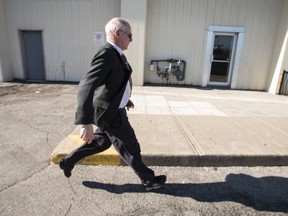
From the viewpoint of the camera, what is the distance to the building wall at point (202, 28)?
9.52 meters

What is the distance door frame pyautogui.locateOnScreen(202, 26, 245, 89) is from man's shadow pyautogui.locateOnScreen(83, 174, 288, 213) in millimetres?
7611

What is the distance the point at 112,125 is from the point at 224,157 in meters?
1.88

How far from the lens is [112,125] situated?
245 centimetres

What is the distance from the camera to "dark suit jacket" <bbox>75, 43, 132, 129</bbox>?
83.6 inches

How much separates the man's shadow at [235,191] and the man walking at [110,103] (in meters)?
0.24

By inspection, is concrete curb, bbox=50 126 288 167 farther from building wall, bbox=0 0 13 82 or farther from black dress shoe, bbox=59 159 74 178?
building wall, bbox=0 0 13 82

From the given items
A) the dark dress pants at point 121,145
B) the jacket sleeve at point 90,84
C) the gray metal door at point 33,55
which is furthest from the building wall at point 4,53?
the jacket sleeve at point 90,84

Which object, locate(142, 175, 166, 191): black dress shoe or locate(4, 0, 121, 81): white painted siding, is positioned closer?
locate(142, 175, 166, 191): black dress shoe

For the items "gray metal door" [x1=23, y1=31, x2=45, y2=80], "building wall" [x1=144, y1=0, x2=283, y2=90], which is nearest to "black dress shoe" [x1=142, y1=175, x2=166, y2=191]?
"building wall" [x1=144, y1=0, x2=283, y2=90]

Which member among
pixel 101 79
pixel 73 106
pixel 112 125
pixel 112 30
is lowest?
pixel 73 106

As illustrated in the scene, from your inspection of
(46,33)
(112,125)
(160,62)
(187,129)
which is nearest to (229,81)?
(160,62)

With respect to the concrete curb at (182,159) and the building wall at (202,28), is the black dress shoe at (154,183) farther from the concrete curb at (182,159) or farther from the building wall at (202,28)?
the building wall at (202,28)

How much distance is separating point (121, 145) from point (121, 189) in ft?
1.89

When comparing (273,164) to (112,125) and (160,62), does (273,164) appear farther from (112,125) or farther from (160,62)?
(160,62)
